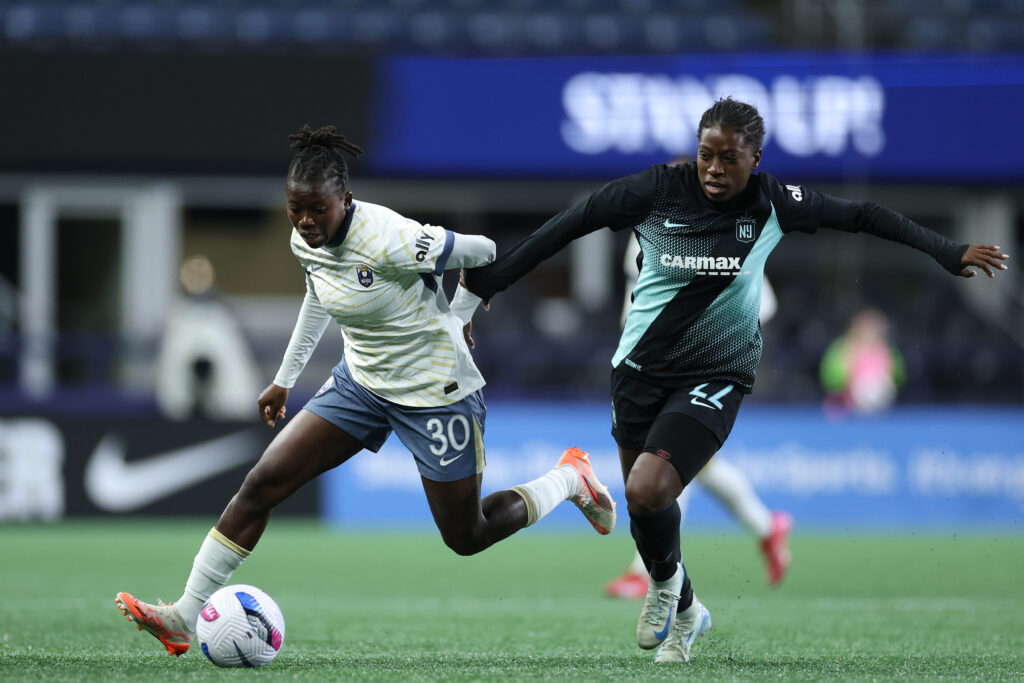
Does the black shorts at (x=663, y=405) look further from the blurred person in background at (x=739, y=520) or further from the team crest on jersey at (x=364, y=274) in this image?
the blurred person in background at (x=739, y=520)

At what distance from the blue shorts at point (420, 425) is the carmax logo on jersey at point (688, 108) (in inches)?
436

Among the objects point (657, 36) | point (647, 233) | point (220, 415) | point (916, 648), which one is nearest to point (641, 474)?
point (647, 233)

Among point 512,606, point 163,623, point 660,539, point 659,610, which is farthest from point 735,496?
point 163,623

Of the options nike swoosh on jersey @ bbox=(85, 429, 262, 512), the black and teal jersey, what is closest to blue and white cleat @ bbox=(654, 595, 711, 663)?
the black and teal jersey

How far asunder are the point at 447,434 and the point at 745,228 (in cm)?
136

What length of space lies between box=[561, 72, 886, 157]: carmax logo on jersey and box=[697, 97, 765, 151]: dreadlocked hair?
10992 mm

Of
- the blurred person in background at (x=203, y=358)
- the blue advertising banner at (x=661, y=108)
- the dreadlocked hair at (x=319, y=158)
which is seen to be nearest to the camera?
the dreadlocked hair at (x=319, y=158)

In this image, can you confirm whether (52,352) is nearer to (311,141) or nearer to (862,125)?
(862,125)

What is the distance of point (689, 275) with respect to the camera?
205 inches

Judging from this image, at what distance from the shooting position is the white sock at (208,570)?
206 inches

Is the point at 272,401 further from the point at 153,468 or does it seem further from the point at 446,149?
the point at 446,149

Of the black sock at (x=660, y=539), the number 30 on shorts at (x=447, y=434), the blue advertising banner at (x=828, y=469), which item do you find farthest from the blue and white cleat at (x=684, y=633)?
the blue advertising banner at (x=828, y=469)

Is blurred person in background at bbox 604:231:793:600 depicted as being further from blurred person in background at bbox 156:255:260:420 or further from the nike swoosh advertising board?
blurred person in background at bbox 156:255:260:420

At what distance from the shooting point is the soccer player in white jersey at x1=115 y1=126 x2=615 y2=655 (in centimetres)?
507
